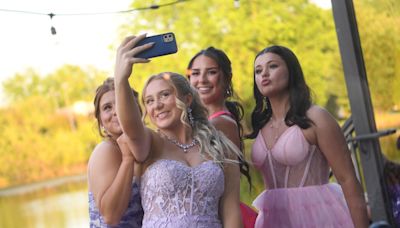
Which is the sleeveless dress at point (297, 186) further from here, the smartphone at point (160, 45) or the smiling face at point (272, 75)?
the smartphone at point (160, 45)

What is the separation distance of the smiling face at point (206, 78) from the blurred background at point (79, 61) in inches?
10.8

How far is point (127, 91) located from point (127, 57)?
81 millimetres

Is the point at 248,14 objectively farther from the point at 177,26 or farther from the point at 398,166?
the point at 398,166

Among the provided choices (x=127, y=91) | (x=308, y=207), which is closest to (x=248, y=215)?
(x=308, y=207)

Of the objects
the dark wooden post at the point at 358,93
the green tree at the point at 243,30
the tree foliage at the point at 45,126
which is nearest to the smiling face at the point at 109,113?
the dark wooden post at the point at 358,93

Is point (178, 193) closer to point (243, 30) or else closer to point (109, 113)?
point (109, 113)

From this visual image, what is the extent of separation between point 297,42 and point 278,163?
305 centimetres

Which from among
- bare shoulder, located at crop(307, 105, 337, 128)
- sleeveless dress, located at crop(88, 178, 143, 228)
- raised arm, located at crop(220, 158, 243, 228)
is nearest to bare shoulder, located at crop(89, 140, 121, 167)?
sleeveless dress, located at crop(88, 178, 143, 228)

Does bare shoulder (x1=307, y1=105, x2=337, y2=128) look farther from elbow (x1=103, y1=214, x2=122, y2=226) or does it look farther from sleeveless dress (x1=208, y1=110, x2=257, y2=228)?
elbow (x1=103, y1=214, x2=122, y2=226)

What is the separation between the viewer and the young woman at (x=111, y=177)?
1.83 metres

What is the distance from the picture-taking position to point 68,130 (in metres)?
5.04

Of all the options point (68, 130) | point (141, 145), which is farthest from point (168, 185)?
point (68, 130)

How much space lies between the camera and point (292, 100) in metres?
2.15

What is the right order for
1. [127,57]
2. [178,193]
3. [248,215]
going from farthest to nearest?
[248,215], [178,193], [127,57]
